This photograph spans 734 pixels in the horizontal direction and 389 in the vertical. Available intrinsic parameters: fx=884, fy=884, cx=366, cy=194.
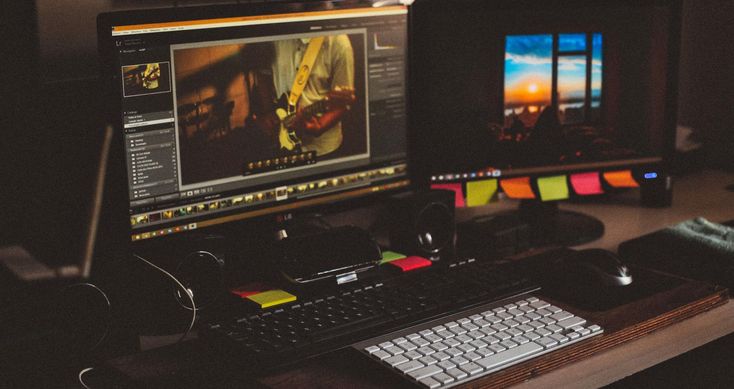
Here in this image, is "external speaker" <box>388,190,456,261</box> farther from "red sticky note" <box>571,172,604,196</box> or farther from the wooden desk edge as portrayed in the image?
the wooden desk edge

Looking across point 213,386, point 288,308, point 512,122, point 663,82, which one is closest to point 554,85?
point 512,122

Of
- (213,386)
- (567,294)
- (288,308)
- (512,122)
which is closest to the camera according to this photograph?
(213,386)

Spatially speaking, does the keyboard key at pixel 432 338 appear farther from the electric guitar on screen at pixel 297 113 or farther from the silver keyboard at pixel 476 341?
the electric guitar on screen at pixel 297 113

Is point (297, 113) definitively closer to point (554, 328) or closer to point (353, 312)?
point (353, 312)

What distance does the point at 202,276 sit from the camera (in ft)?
4.40

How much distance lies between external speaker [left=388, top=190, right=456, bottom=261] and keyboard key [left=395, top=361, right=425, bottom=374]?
1.54ft

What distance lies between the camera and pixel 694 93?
7.70ft

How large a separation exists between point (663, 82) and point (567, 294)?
2.08 ft

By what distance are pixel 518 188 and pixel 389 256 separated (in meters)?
0.35

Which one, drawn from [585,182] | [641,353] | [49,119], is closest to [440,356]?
[641,353]

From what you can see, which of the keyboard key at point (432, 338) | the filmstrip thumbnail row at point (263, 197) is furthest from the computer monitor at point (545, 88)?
the keyboard key at point (432, 338)

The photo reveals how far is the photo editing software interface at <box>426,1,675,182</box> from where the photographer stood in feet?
5.44

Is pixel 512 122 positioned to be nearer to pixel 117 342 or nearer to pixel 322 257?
pixel 322 257

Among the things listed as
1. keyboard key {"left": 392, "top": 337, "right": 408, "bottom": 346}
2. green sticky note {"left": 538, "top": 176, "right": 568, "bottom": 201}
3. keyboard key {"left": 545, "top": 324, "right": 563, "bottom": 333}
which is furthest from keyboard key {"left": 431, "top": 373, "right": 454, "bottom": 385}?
green sticky note {"left": 538, "top": 176, "right": 568, "bottom": 201}
